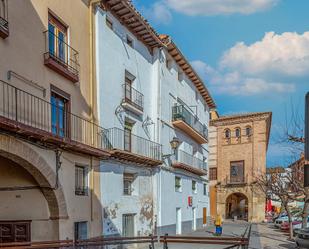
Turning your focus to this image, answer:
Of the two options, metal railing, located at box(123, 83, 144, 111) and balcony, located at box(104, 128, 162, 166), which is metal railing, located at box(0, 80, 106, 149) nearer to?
balcony, located at box(104, 128, 162, 166)

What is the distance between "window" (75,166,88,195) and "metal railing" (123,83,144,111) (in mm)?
4472

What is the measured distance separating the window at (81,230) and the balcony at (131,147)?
287cm

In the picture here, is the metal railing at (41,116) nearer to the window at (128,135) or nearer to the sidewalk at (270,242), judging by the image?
the window at (128,135)

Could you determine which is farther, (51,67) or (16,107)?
(51,67)

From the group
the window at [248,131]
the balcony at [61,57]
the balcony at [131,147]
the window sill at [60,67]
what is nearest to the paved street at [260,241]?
the balcony at [131,147]

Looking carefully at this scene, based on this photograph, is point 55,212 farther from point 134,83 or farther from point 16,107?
point 134,83

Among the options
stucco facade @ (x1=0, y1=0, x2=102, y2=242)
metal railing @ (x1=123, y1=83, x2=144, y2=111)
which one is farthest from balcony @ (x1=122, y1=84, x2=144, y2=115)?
stucco facade @ (x1=0, y1=0, x2=102, y2=242)

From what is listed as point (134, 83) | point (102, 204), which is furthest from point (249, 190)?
point (102, 204)

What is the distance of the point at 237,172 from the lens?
→ 130 feet

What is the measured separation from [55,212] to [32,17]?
224 inches

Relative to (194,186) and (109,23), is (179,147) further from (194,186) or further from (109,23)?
(109,23)

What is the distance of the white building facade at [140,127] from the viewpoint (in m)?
15.2

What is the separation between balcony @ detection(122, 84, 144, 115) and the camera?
55.6 ft

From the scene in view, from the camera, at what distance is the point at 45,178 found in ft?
35.8
